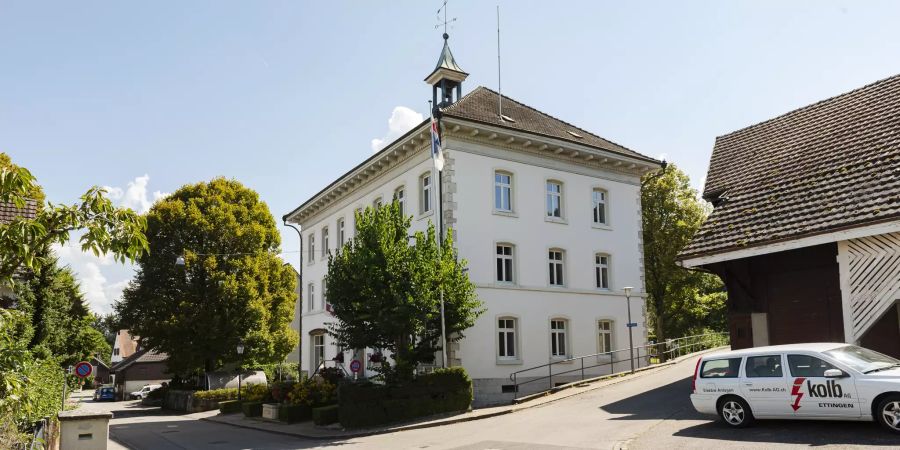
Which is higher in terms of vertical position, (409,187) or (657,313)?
(409,187)

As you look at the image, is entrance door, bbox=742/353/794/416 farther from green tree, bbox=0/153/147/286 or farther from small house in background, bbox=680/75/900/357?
green tree, bbox=0/153/147/286

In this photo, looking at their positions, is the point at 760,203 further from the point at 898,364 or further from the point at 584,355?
the point at 584,355

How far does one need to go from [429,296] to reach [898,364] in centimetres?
1260

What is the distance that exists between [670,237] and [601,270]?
1148 cm

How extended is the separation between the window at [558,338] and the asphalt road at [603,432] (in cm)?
407

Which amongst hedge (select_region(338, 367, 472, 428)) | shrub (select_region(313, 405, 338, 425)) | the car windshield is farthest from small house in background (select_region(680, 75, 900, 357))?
shrub (select_region(313, 405, 338, 425))

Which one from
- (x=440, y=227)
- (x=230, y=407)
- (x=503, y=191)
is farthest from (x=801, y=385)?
(x=230, y=407)

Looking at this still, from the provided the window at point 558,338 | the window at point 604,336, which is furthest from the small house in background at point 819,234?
the window at point 604,336

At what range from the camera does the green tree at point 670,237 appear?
3978 centimetres

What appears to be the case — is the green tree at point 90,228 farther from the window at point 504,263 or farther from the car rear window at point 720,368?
the window at point 504,263

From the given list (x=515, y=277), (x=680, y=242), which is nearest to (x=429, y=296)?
(x=515, y=277)

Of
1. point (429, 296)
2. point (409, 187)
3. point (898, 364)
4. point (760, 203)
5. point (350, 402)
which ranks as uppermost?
point (409, 187)

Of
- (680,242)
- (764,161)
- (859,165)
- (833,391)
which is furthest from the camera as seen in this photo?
(680,242)

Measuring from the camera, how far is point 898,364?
11422 mm
